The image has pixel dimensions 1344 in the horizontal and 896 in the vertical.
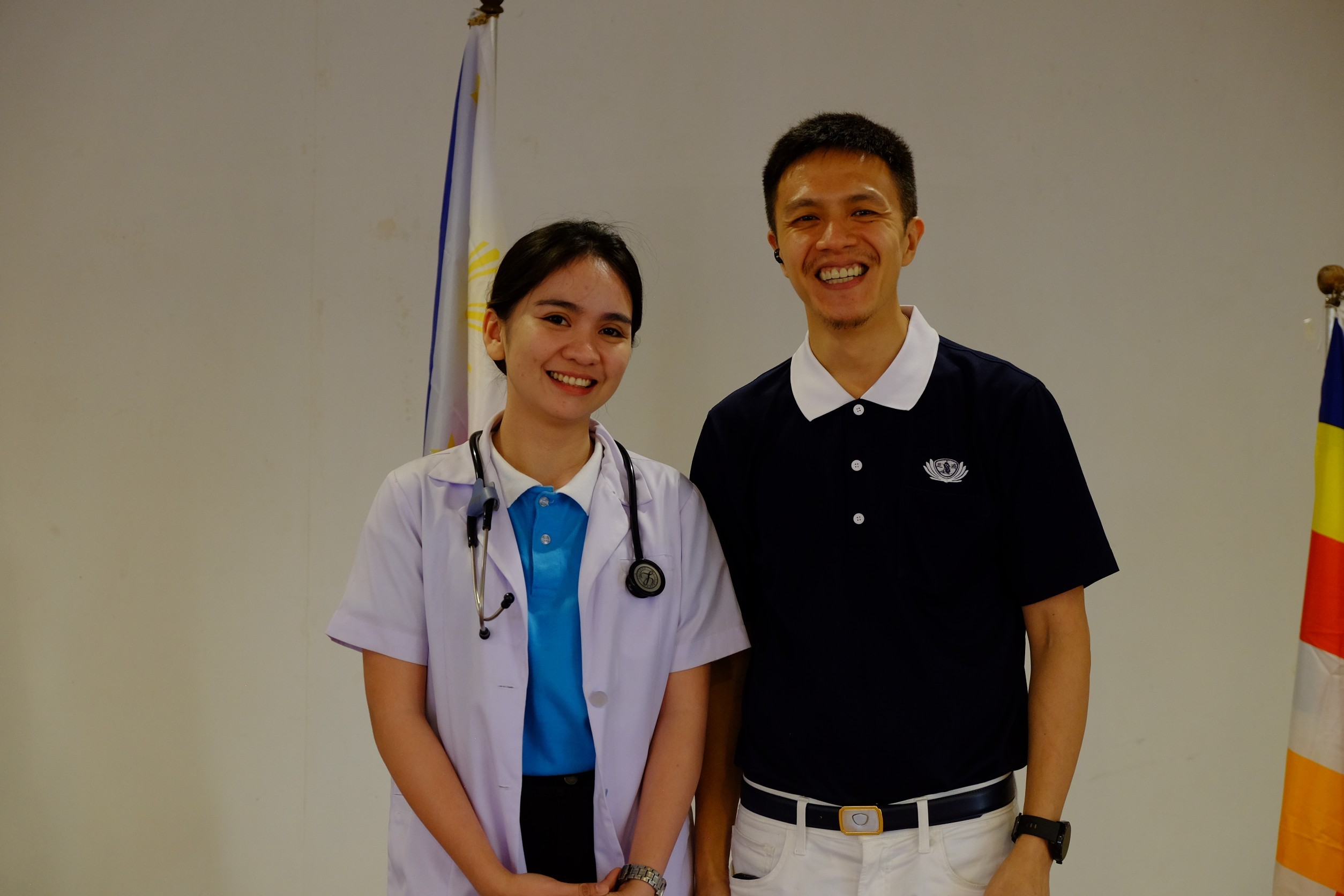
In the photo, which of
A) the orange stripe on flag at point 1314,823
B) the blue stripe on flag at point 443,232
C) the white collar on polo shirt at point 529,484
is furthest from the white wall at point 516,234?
the white collar on polo shirt at point 529,484

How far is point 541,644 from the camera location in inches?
61.5

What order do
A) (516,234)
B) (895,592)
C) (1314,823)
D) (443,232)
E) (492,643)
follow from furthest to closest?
1. (516,234)
2. (443,232)
3. (1314,823)
4. (895,592)
5. (492,643)

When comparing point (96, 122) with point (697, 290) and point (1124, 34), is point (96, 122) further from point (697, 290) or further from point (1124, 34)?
point (1124, 34)

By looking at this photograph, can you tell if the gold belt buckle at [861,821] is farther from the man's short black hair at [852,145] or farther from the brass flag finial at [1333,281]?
the brass flag finial at [1333,281]

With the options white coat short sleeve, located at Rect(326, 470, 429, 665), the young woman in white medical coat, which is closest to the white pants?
the young woman in white medical coat

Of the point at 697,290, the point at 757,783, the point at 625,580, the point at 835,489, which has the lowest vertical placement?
the point at 757,783

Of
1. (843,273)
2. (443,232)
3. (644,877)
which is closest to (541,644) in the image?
(644,877)

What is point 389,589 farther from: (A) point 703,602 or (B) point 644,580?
(A) point 703,602

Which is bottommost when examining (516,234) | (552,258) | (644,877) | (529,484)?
(644,877)

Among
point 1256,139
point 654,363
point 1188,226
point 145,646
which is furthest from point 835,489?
point 145,646

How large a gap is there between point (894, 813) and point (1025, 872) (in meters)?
0.21

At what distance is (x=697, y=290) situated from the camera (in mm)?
2742

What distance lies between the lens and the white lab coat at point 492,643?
1.53 meters

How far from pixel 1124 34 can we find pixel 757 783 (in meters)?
2.24
